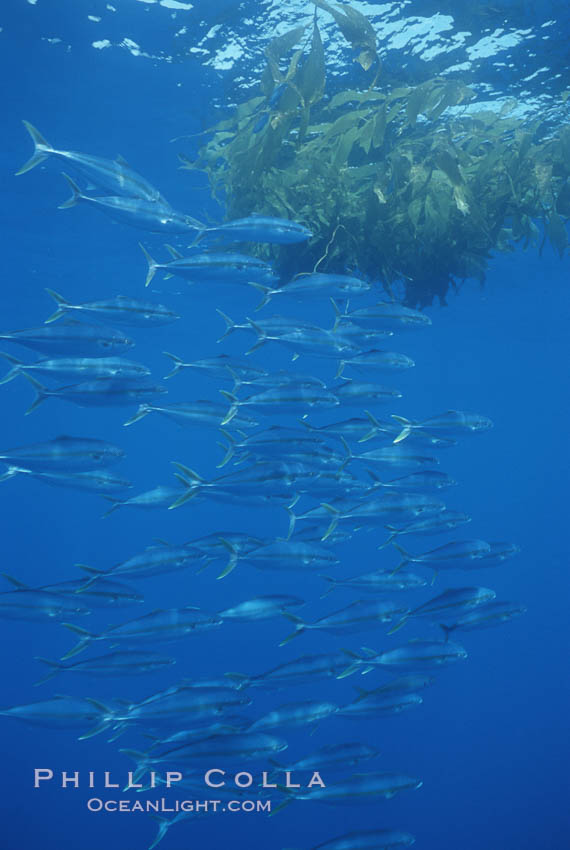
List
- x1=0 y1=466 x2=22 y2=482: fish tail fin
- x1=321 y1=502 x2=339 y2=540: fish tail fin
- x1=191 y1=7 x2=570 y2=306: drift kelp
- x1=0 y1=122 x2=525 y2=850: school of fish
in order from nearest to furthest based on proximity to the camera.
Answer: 1. x1=0 y1=466 x2=22 y2=482: fish tail fin
2. x1=0 y1=122 x2=525 y2=850: school of fish
3. x1=321 y1=502 x2=339 y2=540: fish tail fin
4. x1=191 y1=7 x2=570 y2=306: drift kelp

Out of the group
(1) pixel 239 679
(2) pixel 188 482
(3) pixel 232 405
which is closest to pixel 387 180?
(3) pixel 232 405

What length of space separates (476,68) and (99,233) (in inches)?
457

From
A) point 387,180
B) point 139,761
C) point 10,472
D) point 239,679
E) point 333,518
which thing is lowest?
point 139,761

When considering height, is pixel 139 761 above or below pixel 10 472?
below

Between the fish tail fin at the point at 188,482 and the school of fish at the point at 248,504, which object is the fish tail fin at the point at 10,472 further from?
the fish tail fin at the point at 188,482

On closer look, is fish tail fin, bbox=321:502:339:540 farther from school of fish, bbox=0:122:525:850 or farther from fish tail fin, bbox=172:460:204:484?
fish tail fin, bbox=172:460:204:484

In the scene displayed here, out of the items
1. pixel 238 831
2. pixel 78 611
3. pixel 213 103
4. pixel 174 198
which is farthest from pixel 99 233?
pixel 238 831

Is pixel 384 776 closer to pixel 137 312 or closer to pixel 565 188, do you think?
pixel 137 312

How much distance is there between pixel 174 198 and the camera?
14.5m

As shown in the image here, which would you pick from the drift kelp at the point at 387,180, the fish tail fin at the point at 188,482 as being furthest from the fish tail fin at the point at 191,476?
the drift kelp at the point at 387,180

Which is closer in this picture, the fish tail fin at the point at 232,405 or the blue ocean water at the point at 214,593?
the fish tail fin at the point at 232,405

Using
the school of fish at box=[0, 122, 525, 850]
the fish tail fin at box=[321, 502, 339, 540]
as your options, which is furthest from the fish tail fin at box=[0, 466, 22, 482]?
the fish tail fin at box=[321, 502, 339, 540]

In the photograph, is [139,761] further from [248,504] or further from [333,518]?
[333,518]

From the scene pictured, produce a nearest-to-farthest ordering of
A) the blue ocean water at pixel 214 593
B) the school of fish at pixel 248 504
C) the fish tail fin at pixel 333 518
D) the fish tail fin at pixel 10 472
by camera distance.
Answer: the fish tail fin at pixel 10 472 → the school of fish at pixel 248 504 → the fish tail fin at pixel 333 518 → the blue ocean water at pixel 214 593
